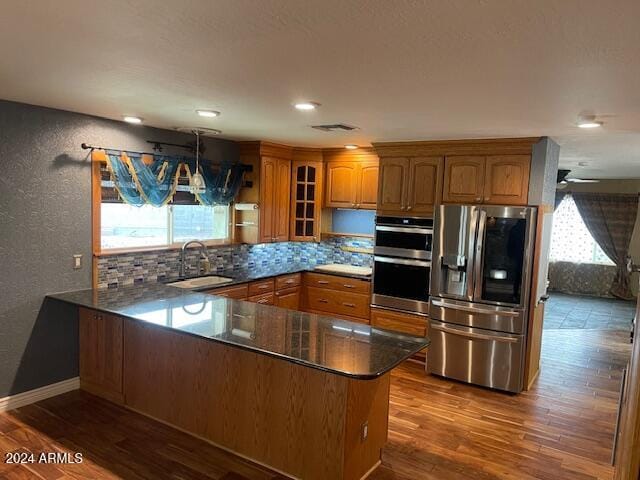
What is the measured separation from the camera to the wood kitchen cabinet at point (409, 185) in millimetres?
4535

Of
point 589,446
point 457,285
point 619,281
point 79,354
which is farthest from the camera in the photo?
point 619,281

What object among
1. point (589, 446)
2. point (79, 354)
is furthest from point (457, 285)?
point (79, 354)

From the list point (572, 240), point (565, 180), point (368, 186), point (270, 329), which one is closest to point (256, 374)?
point (270, 329)

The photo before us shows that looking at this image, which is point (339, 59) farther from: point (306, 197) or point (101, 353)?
point (306, 197)

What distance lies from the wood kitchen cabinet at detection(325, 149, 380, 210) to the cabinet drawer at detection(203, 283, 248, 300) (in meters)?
1.58

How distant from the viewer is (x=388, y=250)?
4816mm

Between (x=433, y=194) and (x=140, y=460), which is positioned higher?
(x=433, y=194)

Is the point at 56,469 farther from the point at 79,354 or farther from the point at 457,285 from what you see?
the point at 457,285

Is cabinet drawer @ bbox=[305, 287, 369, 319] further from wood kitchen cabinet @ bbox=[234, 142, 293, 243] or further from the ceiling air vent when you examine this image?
the ceiling air vent

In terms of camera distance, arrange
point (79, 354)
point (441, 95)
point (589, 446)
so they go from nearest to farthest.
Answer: point (441, 95), point (589, 446), point (79, 354)

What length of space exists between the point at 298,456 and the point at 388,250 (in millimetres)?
2522

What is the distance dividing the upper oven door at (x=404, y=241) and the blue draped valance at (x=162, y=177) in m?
1.67

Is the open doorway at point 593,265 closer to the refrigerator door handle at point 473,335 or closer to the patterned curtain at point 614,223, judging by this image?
the patterned curtain at point 614,223

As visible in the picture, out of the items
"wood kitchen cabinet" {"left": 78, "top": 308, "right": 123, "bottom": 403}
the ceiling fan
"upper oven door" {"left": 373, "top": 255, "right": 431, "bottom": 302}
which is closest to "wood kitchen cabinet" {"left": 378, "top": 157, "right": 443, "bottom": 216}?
"upper oven door" {"left": 373, "top": 255, "right": 431, "bottom": 302}
